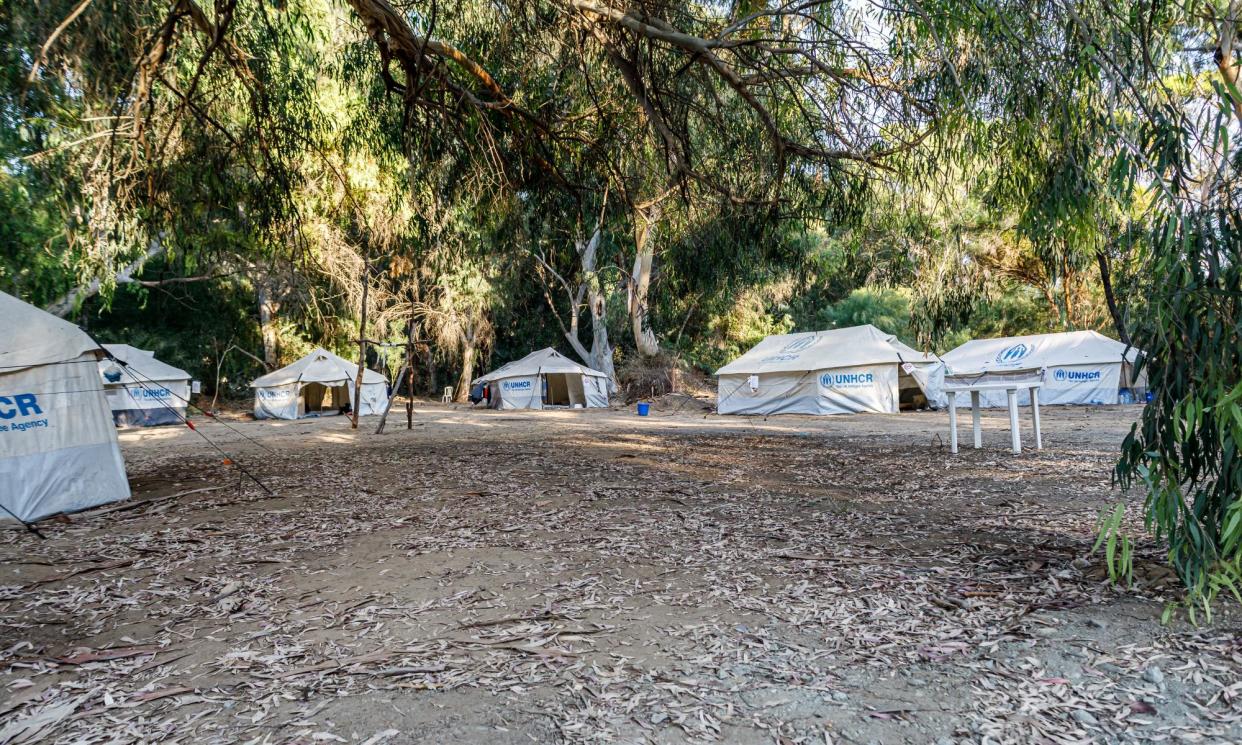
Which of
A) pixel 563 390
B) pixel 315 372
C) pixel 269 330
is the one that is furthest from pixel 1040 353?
pixel 269 330

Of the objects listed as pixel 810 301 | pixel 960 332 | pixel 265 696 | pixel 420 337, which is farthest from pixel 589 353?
pixel 265 696

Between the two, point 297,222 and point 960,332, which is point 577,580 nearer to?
point 297,222

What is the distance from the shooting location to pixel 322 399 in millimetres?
27391

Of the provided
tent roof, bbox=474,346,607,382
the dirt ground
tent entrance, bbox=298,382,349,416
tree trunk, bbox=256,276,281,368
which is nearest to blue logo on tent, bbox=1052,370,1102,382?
tent roof, bbox=474,346,607,382

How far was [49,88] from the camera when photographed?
A: 6.70 metres

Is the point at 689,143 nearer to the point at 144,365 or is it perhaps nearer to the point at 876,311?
the point at 144,365

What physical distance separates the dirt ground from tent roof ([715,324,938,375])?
1418 cm

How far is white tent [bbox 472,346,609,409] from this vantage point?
27.4 metres

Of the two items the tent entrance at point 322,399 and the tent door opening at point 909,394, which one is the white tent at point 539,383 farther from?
the tent door opening at point 909,394

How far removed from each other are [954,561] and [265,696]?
3.41m

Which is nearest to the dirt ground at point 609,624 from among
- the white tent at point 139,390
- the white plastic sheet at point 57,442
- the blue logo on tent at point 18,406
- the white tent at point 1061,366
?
the white plastic sheet at point 57,442

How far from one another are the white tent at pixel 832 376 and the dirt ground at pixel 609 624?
556 inches

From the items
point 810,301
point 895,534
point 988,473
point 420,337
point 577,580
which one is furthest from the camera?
point 810,301

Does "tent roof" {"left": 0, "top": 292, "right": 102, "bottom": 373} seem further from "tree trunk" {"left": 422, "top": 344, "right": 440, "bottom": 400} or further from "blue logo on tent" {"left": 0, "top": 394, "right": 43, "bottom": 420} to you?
"tree trunk" {"left": 422, "top": 344, "right": 440, "bottom": 400}
